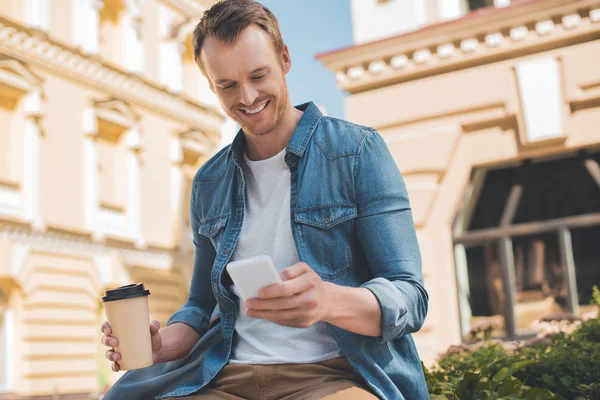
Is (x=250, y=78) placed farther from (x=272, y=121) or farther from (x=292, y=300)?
(x=292, y=300)

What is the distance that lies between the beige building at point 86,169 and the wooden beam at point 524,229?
7.19m

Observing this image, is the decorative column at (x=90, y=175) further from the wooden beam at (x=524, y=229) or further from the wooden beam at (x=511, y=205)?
the wooden beam at (x=511, y=205)

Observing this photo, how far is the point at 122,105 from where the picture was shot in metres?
13.7

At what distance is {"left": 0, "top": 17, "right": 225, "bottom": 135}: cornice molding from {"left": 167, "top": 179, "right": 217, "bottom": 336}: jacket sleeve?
10.6 metres

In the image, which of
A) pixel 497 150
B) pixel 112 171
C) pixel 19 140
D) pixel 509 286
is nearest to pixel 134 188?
pixel 112 171

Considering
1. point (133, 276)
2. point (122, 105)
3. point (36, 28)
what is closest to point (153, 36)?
point (122, 105)

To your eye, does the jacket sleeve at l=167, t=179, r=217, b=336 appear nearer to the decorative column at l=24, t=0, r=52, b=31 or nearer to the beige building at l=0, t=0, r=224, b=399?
the beige building at l=0, t=0, r=224, b=399

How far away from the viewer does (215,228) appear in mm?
1807

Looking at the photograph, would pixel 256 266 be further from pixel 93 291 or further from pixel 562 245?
pixel 93 291

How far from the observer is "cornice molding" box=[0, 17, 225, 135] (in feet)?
38.5

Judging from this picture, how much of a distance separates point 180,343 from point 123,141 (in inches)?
494

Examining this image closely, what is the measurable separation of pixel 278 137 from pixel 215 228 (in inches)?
10.1

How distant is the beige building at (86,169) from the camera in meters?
11.4

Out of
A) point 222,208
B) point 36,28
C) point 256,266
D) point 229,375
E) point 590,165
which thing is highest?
point 36,28
